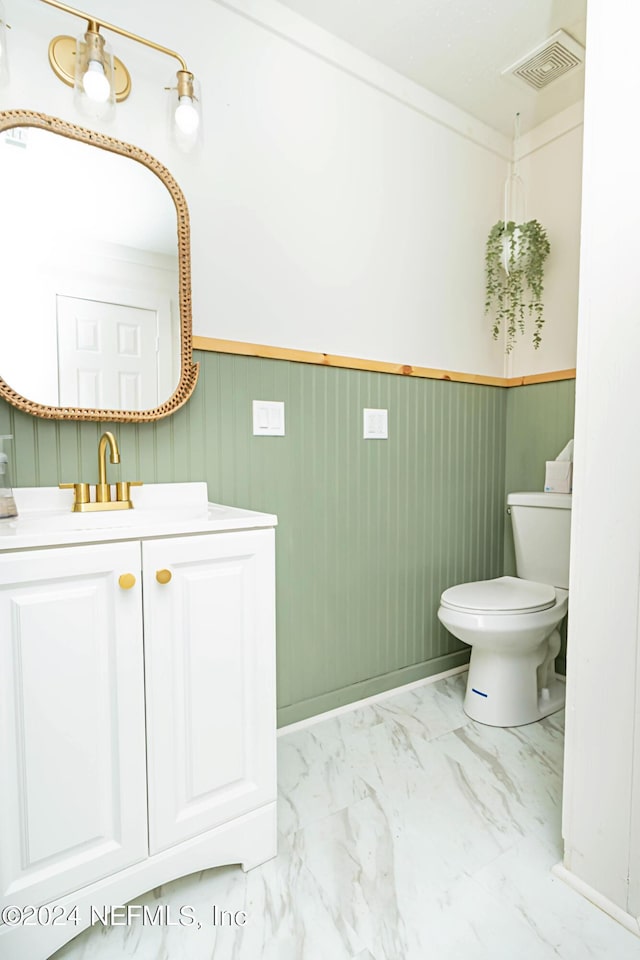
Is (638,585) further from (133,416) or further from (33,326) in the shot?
(33,326)

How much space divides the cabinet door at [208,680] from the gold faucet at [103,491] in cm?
33

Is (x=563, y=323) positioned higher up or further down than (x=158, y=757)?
higher up

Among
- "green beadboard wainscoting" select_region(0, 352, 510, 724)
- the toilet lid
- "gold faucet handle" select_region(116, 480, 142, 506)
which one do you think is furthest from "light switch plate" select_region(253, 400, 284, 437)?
the toilet lid

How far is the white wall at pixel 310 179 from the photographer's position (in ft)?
4.62

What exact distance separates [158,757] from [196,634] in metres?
0.25

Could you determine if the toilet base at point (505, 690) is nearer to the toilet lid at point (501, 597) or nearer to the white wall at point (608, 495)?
the toilet lid at point (501, 597)

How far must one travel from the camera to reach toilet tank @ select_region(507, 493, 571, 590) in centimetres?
194

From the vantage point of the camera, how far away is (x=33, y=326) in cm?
125

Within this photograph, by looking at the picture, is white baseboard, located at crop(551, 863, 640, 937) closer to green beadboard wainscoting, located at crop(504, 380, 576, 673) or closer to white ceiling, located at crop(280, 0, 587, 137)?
green beadboard wainscoting, located at crop(504, 380, 576, 673)

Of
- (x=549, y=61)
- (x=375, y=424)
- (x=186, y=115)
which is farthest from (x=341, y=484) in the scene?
(x=549, y=61)

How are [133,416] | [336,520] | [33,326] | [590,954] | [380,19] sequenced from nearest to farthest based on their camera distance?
[590,954], [33,326], [133,416], [380,19], [336,520]

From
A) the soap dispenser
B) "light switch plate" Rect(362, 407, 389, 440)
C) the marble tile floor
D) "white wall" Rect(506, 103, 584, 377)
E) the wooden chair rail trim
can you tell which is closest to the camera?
the marble tile floor

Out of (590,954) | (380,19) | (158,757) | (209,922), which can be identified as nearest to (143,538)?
(158,757)

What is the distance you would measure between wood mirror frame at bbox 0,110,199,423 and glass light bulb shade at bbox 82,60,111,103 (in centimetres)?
8
